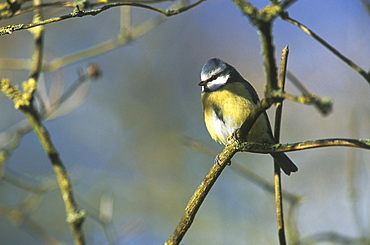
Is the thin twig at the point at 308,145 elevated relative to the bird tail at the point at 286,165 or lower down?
lower down

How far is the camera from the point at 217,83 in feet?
10.9

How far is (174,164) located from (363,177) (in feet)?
10.9

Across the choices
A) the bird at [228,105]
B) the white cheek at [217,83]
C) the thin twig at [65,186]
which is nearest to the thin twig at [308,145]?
the thin twig at [65,186]

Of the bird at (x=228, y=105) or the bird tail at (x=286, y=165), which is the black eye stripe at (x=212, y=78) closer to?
the bird at (x=228, y=105)

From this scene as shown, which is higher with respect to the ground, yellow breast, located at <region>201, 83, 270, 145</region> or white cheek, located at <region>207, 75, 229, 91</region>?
white cheek, located at <region>207, 75, 229, 91</region>

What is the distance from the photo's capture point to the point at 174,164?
6727mm

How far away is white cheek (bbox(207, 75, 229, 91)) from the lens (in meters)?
3.28

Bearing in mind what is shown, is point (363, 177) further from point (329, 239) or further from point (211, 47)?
point (211, 47)

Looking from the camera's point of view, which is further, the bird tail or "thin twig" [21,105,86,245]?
the bird tail

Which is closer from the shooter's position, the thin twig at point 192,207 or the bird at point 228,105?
the thin twig at point 192,207

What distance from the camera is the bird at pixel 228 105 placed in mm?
3072

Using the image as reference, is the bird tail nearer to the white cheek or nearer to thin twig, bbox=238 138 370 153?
the white cheek

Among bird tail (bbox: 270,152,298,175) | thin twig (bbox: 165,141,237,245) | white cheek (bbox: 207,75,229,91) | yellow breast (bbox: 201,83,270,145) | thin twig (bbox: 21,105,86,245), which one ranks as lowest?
thin twig (bbox: 165,141,237,245)

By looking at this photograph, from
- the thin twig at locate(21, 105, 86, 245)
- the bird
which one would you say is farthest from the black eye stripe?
the thin twig at locate(21, 105, 86, 245)
